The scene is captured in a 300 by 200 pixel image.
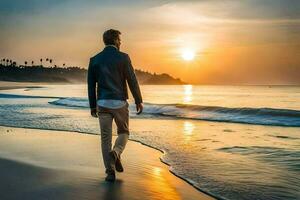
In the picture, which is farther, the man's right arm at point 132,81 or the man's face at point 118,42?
the man's face at point 118,42

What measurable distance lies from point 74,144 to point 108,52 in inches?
174

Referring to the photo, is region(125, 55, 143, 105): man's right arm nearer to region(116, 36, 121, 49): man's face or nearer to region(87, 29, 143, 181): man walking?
region(87, 29, 143, 181): man walking

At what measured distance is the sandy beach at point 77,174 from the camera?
514cm

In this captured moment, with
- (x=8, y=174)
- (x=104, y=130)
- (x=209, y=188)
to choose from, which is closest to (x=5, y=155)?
(x=8, y=174)

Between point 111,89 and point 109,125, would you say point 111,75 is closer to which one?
point 111,89

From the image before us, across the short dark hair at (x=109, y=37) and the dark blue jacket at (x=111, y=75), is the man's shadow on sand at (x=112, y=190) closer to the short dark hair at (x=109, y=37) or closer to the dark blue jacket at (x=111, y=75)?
the dark blue jacket at (x=111, y=75)

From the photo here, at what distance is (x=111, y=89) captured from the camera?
5824 millimetres

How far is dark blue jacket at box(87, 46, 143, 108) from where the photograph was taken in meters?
5.82

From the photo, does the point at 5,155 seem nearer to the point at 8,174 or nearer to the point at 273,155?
the point at 8,174

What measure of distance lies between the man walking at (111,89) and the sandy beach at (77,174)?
49 centimetres

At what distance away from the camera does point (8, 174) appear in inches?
243

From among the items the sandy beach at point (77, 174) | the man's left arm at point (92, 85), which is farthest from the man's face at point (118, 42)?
the sandy beach at point (77, 174)

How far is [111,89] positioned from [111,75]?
0.20m

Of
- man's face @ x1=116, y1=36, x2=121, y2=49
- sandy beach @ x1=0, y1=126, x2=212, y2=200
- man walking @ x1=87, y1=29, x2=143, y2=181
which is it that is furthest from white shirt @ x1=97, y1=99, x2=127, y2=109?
sandy beach @ x1=0, y1=126, x2=212, y2=200
